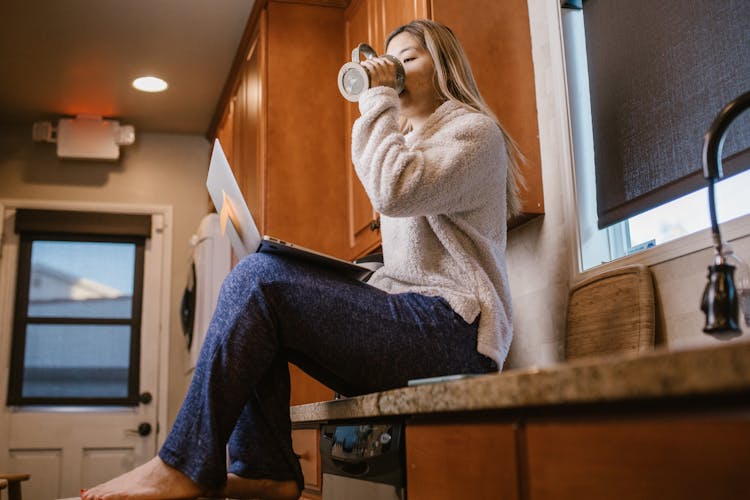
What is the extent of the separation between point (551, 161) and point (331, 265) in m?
0.84

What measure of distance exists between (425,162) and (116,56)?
8.89 ft

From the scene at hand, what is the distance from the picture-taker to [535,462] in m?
0.65

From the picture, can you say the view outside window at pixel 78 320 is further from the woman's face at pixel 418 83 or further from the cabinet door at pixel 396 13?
the woman's face at pixel 418 83

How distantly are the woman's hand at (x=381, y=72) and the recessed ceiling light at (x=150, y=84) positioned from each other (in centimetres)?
258

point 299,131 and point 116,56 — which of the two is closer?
point 299,131

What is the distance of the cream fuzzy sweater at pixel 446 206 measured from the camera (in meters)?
1.32

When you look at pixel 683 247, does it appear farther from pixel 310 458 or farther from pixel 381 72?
pixel 310 458

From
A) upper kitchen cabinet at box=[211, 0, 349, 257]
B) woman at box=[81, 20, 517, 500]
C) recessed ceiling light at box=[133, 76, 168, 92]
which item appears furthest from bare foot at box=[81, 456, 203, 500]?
recessed ceiling light at box=[133, 76, 168, 92]

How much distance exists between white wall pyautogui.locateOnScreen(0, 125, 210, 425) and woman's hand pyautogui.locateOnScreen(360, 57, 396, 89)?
3.10 m

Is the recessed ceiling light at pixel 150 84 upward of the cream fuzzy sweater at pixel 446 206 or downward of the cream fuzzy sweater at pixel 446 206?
upward

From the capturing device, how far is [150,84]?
3912 mm

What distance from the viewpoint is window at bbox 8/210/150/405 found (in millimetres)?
4152

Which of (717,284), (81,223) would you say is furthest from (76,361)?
(717,284)

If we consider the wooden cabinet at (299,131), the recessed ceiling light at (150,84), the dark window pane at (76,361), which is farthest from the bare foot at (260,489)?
the dark window pane at (76,361)
